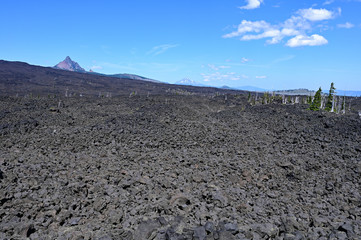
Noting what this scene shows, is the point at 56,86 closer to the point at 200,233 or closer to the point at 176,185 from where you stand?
the point at 176,185

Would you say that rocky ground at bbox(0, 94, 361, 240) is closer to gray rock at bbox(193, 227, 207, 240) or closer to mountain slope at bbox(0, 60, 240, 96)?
gray rock at bbox(193, 227, 207, 240)

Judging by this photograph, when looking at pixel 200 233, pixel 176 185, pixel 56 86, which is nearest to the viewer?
pixel 200 233

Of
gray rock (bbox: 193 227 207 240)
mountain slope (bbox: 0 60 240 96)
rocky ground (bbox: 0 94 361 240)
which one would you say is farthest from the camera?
mountain slope (bbox: 0 60 240 96)

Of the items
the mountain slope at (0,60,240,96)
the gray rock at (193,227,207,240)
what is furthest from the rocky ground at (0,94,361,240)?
the mountain slope at (0,60,240,96)

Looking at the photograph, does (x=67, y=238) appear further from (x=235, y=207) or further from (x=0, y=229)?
(x=235, y=207)

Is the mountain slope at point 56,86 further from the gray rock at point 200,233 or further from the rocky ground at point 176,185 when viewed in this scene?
the gray rock at point 200,233

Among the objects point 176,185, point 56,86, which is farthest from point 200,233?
point 56,86

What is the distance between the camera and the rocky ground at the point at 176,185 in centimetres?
709

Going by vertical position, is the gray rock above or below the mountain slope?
below

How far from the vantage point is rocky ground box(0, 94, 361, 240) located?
709 centimetres

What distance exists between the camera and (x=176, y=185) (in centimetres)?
1040

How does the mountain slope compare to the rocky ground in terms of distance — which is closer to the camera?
the rocky ground

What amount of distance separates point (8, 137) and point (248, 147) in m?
16.3

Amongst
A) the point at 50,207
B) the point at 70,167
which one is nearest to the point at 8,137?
the point at 70,167
